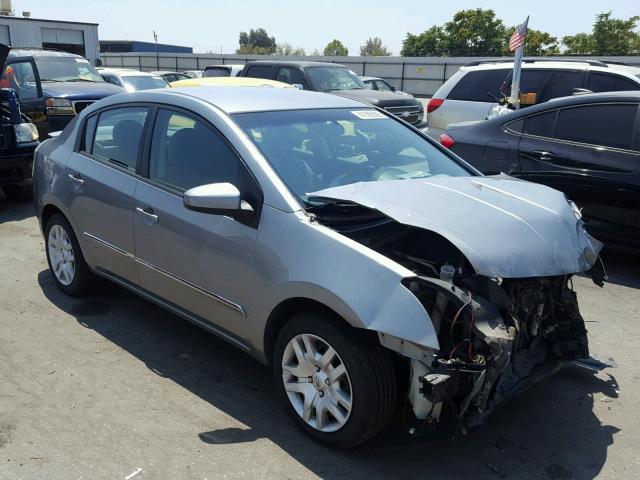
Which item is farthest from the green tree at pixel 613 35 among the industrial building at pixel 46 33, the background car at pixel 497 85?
the background car at pixel 497 85

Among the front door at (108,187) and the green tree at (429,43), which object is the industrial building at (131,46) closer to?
the green tree at (429,43)

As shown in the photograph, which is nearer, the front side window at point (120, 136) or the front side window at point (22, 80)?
the front side window at point (120, 136)

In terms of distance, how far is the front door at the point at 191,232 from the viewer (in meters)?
3.33

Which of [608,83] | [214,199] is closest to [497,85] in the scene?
[608,83]

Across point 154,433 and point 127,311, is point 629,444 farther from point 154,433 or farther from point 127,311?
point 127,311

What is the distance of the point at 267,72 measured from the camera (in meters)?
13.5

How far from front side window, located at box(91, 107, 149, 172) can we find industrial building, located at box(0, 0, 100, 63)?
32.9 m

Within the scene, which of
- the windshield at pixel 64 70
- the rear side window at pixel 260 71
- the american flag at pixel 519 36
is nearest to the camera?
the american flag at pixel 519 36

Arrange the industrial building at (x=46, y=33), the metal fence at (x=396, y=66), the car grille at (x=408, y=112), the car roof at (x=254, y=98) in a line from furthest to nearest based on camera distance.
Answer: the metal fence at (x=396, y=66), the industrial building at (x=46, y=33), the car grille at (x=408, y=112), the car roof at (x=254, y=98)

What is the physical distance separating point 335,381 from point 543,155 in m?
3.99

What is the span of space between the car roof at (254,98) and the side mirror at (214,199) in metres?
0.67

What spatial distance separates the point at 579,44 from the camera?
5966 centimetres

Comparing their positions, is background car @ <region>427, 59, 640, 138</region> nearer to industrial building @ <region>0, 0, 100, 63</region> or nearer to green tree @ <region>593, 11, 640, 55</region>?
industrial building @ <region>0, 0, 100, 63</region>

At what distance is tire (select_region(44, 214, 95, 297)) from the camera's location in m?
4.73
